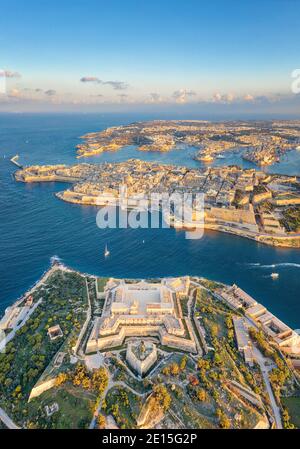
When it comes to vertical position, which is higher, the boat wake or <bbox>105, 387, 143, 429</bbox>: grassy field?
the boat wake

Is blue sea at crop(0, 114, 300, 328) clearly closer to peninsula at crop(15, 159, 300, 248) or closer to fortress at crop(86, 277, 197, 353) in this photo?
peninsula at crop(15, 159, 300, 248)

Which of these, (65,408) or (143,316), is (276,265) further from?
(65,408)

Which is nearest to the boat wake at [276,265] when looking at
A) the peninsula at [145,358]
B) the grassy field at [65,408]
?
the peninsula at [145,358]

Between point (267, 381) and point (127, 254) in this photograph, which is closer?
point (267, 381)

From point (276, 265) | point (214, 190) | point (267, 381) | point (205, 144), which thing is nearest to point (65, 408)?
point (267, 381)

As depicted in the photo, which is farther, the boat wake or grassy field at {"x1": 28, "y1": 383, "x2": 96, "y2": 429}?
the boat wake

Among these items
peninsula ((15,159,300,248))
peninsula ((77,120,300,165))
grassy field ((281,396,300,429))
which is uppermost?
peninsula ((77,120,300,165))

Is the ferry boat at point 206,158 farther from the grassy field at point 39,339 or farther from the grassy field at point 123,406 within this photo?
the grassy field at point 123,406

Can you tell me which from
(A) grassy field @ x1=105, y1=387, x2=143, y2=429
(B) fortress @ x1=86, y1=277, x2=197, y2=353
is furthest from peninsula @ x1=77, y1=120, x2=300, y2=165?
(A) grassy field @ x1=105, y1=387, x2=143, y2=429
